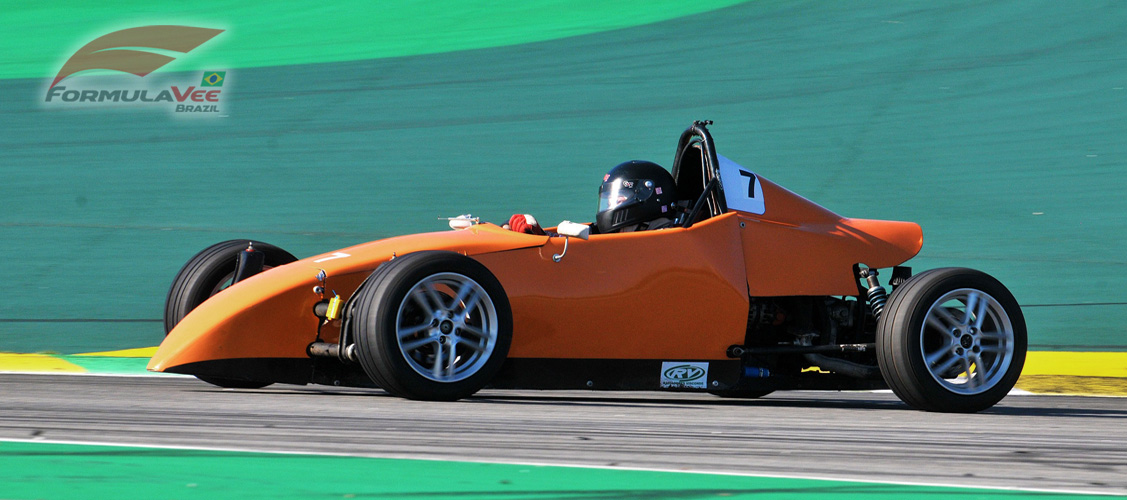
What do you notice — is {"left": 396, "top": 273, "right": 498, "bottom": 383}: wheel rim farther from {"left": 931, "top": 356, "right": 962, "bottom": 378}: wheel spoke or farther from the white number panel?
{"left": 931, "top": 356, "right": 962, "bottom": 378}: wheel spoke

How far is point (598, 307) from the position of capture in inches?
249

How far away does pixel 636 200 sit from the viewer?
6973 millimetres

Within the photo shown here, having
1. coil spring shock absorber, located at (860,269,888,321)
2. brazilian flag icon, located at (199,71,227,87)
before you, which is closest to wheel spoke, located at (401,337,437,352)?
coil spring shock absorber, located at (860,269,888,321)

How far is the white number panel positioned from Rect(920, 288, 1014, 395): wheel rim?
1107mm

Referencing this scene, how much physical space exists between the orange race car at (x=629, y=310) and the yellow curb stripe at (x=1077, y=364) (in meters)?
2.67

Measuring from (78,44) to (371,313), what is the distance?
18028mm

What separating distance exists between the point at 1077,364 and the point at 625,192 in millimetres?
4463

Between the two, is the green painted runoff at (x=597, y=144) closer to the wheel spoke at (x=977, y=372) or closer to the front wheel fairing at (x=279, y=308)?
the front wheel fairing at (x=279, y=308)

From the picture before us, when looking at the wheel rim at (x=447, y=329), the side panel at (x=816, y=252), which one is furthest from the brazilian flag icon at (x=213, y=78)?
the wheel rim at (x=447, y=329)

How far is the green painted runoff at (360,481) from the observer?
3184 mm

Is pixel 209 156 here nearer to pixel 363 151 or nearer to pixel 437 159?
pixel 363 151

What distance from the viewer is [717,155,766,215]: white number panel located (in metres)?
6.96

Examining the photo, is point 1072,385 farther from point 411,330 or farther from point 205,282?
point 205,282

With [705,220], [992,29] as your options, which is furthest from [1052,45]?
[705,220]
